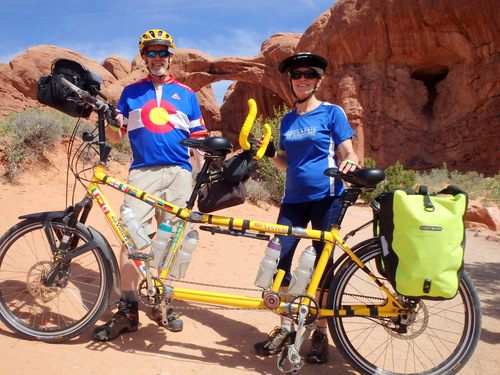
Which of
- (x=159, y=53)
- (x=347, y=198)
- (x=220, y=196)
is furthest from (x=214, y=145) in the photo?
(x=159, y=53)

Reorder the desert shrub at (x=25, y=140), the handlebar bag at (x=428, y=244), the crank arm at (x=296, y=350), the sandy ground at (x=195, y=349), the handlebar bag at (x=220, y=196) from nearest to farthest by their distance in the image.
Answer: the handlebar bag at (x=428, y=244), the crank arm at (x=296, y=350), the sandy ground at (x=195, y=349), the handlebar bag at (x=220, y=196), the desert shrub at (x=25, y=140)

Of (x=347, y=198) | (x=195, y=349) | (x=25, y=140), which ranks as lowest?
(x=195, y=349)

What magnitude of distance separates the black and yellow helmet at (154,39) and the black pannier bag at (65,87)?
1.56 feet

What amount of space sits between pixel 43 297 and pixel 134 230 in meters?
0.95

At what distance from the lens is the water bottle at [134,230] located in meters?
2.43

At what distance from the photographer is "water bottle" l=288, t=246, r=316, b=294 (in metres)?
2.27

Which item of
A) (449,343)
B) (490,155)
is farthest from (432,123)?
(449,343)

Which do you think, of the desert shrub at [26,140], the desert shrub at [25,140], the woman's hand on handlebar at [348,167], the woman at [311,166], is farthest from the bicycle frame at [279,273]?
the desert shrub at [26,140]

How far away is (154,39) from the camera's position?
2822mm

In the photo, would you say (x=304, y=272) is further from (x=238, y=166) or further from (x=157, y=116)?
(x=157, y=116)

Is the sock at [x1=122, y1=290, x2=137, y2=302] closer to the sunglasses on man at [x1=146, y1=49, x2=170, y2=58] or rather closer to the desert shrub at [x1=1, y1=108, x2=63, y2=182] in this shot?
the sunglasses on man at [x1=146, y1=49, x2=170, y2=58]

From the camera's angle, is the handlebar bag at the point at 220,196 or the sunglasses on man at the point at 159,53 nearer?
the handlebar bag at the point at 220,196

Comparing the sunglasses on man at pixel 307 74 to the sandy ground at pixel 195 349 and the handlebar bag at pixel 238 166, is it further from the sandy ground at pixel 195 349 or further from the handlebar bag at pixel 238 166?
the sandy ground at pixel 195 349

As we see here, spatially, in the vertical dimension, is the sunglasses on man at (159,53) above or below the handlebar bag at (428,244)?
above
